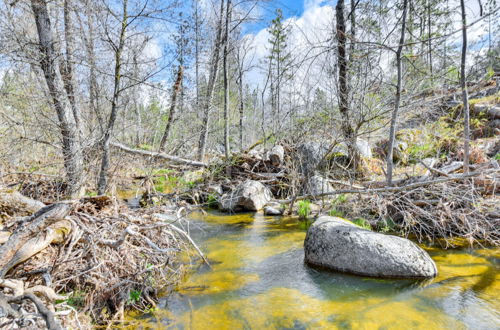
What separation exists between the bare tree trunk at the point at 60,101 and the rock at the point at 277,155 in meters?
5.83

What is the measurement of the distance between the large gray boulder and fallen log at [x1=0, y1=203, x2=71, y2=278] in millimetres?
3673

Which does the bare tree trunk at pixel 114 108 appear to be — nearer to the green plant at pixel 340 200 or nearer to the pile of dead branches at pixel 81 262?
Result: the pile of dead branches at pixel 81 262

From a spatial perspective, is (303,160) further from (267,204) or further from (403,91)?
(403,91)

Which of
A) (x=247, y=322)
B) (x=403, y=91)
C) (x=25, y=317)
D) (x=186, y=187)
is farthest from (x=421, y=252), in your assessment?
(x=186, y=187)

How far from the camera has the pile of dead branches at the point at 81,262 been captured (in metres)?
2.47

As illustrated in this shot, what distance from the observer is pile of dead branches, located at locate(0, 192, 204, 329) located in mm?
2473

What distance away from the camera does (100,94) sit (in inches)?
217

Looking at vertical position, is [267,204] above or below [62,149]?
below

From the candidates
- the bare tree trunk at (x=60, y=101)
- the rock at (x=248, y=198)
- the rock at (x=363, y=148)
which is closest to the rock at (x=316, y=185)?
the rock at (x=248, y=198)

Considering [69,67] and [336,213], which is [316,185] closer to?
[336,213]

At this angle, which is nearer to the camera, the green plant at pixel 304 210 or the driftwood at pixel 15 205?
the driftwood at pixel 15 205

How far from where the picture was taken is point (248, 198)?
873 centimetres

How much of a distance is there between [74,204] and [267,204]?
20.3 ft

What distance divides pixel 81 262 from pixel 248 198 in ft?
18.7
